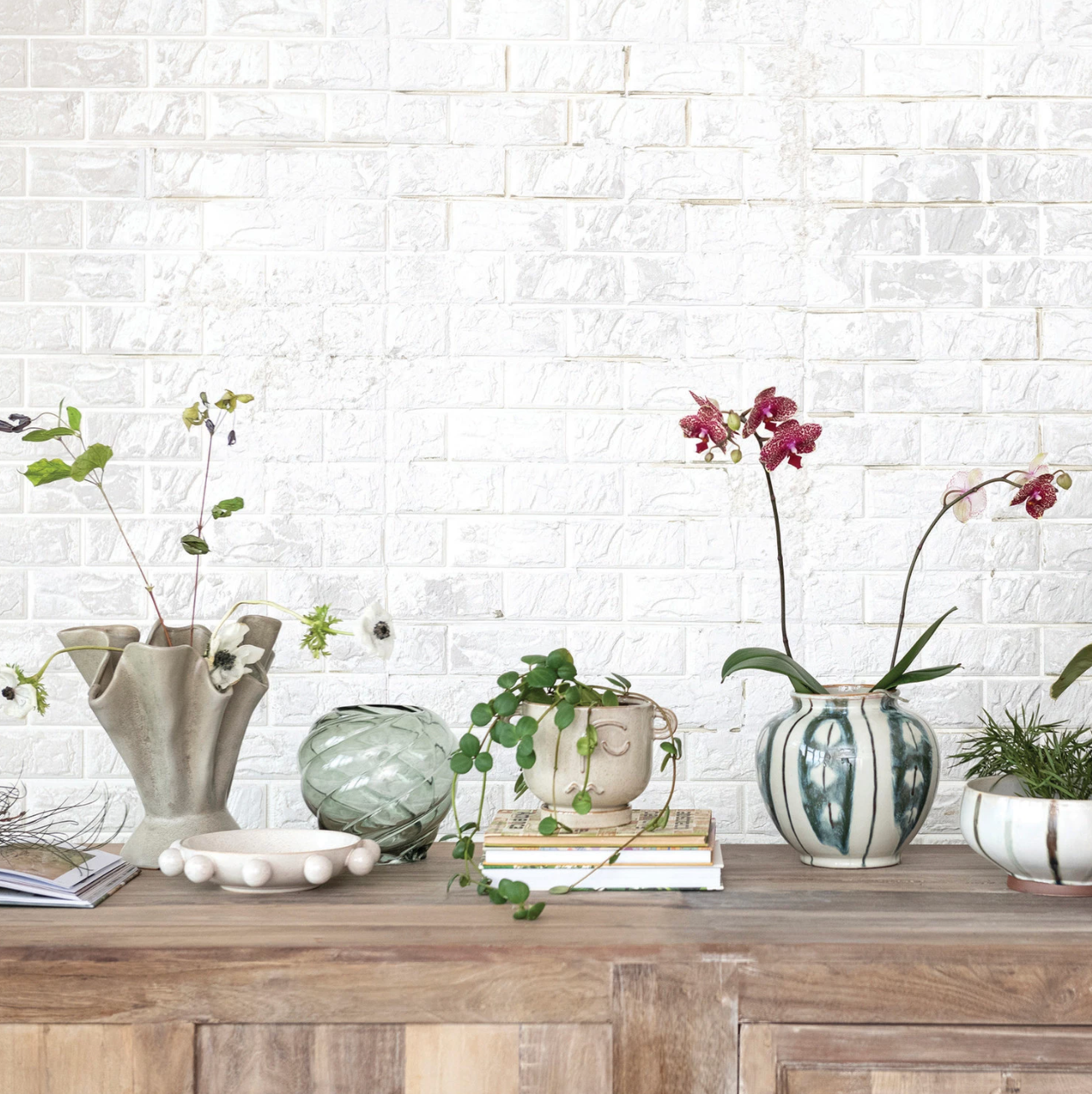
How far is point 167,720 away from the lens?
4.86 feet

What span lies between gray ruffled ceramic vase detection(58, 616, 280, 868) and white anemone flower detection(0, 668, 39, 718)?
7 cm

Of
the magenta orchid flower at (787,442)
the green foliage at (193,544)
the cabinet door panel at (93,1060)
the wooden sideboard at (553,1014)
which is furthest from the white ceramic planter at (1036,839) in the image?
the green foliage at (193,544)

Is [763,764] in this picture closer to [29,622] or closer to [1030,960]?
[1030,960]

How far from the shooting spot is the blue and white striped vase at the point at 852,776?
1432 millimetres

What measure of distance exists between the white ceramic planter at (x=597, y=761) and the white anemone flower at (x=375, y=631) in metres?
0.21

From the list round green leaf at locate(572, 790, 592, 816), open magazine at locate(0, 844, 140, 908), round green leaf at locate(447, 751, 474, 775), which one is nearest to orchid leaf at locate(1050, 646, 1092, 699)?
round green leaf at locate(572, 790, 592, 816)

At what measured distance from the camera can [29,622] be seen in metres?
1.84

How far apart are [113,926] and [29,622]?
2.47 ft

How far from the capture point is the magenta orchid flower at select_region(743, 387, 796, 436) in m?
1.45

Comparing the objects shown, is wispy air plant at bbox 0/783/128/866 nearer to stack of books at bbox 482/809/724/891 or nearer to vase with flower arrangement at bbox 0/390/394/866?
vase with flower arrangement at bbox 0/390/394/866

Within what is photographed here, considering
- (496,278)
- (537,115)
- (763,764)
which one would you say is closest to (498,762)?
(763,764)

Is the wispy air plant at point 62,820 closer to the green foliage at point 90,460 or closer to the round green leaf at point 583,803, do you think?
the green foliage at point 90,460

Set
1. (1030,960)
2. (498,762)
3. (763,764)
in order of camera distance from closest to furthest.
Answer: (1030,960) → (763,764) → (498,762)

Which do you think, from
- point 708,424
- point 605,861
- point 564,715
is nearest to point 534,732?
point 564,715
